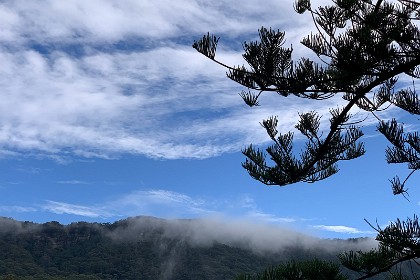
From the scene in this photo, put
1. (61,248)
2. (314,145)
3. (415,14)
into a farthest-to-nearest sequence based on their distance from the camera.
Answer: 1. (61,248)
2. (314,145)
3. (415,14)

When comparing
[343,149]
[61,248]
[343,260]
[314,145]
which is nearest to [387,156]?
[343,149]

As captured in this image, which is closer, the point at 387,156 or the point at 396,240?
the point at 396,240

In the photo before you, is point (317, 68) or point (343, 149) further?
point (343, 149)

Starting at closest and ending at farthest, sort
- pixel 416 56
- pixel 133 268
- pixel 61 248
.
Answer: pixel 416 56
pixel 133 268
pixel 61 248

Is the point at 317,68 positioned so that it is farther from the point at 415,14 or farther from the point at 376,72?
the point at 415,14

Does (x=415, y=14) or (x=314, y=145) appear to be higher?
(x=415, y=14)

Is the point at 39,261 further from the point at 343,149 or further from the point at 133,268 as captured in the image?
the point at 343,149

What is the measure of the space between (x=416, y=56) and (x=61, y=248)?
684ft

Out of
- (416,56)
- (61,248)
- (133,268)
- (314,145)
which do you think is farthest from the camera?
(61,248)

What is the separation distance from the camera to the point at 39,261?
177500mm

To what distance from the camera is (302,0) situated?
18.8 ft

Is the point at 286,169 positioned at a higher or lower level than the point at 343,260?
higher

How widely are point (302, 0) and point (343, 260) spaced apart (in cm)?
380

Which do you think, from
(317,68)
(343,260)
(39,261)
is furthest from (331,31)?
(39,261)
